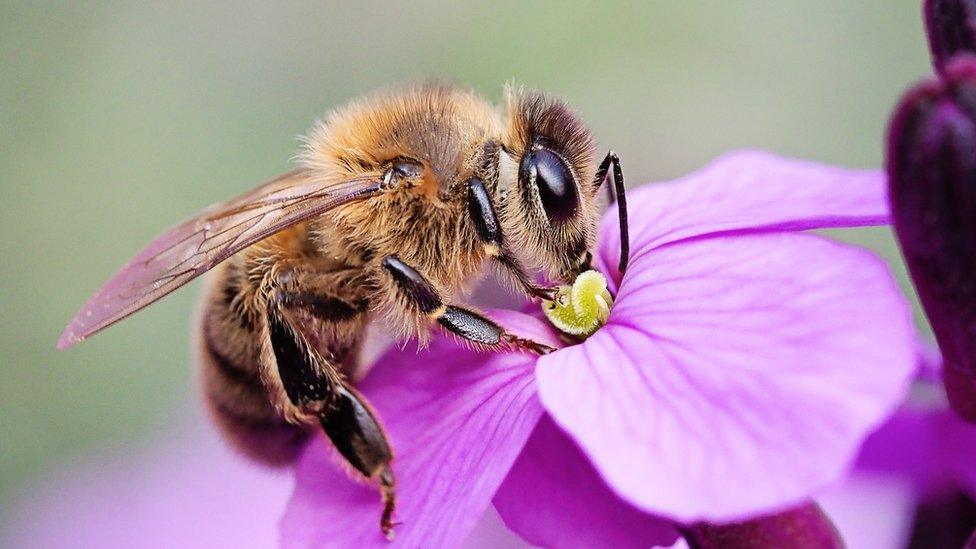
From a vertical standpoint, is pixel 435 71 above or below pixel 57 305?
above

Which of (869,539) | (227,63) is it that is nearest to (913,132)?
(869,539)

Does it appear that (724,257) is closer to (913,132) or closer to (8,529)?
(913,132)

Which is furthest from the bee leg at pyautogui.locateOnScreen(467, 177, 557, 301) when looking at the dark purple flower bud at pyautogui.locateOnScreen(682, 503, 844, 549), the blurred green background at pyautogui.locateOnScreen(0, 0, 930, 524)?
the blurred green background at pyautogui.locateOnScreen(0, 0, 930, 524)

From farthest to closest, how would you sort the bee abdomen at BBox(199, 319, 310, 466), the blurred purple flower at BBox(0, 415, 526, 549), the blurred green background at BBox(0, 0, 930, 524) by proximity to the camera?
the blurred green background at BBox(0, 0, 930, 524), the blurred purple flower at BBox(0, 415, 526, 549), the bee abdomen at BBox(199, 319, 310, 466)

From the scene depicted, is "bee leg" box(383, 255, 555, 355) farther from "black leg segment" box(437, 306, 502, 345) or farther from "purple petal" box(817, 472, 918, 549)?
"purple petal" box(817, 472, 918, 549)

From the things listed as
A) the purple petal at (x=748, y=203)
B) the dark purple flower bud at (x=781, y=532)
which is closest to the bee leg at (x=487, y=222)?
the purple petal at (x=748, y=203)

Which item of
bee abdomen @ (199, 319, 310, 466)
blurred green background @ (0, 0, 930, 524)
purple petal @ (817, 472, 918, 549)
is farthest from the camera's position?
blurred green background @ (0, 0, 930, 524)
